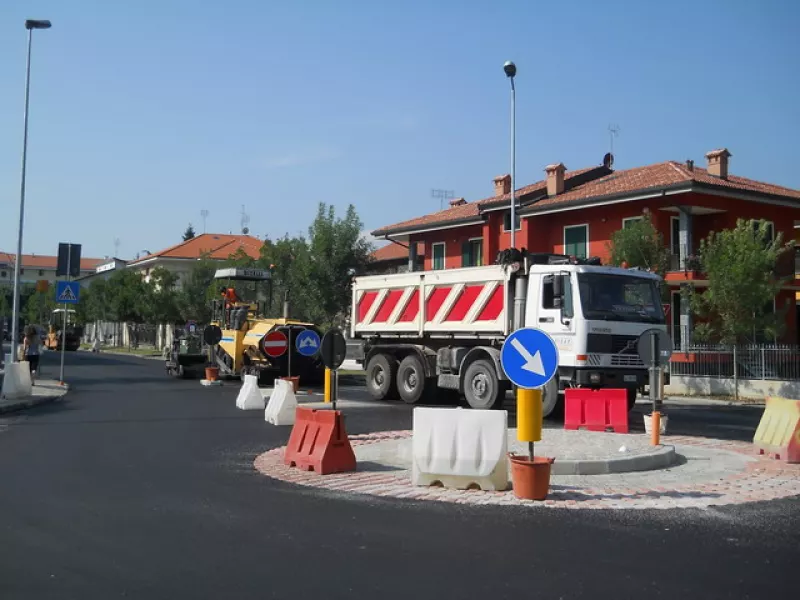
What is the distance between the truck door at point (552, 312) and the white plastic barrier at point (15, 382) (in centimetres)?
1162

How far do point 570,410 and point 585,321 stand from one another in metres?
1.84

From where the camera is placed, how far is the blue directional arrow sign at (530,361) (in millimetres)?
8141

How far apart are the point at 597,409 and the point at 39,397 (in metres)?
13.1

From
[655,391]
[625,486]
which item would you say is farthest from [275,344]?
[625,486]

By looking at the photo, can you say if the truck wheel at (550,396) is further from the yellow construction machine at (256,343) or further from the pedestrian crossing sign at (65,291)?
the pedestrian crossing sign at (65,291)

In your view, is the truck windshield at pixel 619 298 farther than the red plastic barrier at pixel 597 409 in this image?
Yes

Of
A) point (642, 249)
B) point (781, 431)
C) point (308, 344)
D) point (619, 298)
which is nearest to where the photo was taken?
point (781, 431)

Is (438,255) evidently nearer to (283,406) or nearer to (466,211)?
(466,211)

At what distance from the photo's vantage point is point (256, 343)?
78.5 ft

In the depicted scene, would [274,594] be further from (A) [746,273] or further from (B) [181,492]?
(A) [746,273]

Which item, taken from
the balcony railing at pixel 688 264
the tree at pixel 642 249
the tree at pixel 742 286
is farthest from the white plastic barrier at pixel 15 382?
the balcony railing at pixel 688 264

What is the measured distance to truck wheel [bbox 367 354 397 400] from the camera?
65.9 feet

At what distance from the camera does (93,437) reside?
12.8m

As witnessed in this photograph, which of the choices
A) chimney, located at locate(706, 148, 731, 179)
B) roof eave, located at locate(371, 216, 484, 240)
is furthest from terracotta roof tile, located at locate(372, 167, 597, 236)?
chimney, located at locate(706, 148, 731, 179)
